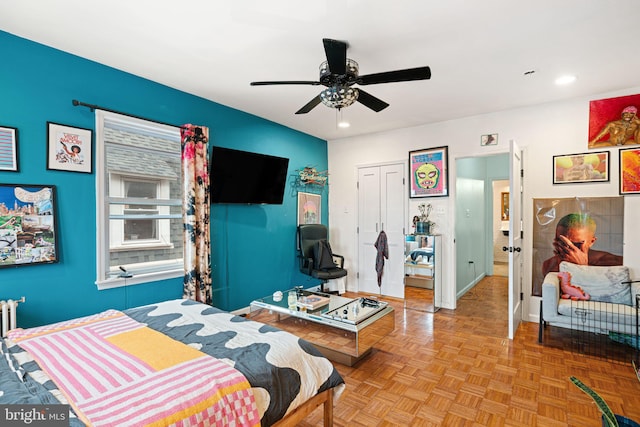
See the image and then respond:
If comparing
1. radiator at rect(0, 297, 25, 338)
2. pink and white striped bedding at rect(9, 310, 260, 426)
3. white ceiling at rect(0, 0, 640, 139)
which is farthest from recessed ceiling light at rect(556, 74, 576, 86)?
radiator at rect(0, 297, 25, 338)

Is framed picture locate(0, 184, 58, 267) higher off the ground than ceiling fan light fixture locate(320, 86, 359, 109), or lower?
lower

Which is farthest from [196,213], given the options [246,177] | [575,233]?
[575,233]

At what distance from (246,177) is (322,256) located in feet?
5.33

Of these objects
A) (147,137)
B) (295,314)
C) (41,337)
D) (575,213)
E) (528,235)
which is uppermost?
(147,137)

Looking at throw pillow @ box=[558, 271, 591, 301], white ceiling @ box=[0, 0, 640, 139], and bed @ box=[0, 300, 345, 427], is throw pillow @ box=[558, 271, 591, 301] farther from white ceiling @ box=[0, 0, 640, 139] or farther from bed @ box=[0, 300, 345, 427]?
bed @ box=[0, 300, 345, 427]

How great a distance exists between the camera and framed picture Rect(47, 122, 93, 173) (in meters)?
2.40

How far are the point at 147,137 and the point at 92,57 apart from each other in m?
0.77

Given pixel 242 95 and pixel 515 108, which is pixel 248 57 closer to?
pixel 242 95

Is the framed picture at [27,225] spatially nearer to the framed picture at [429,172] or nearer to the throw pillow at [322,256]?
the throw pillow at [322,256]

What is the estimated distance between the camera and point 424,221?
4.39 m

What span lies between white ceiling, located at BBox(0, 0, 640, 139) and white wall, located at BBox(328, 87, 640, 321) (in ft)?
1.24

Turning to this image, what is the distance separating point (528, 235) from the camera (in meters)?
3.75

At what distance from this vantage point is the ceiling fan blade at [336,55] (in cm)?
183

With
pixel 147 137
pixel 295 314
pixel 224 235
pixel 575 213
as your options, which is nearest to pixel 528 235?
pixel 575 213
